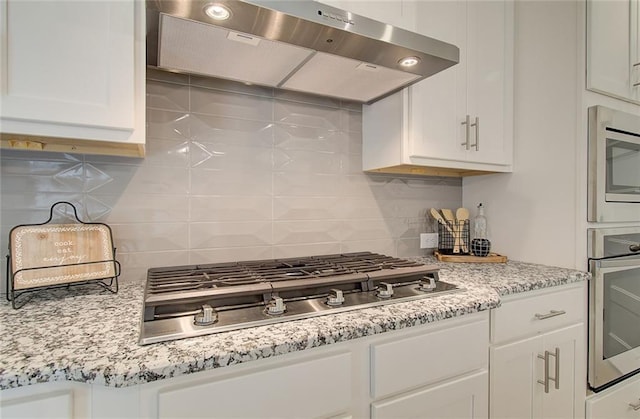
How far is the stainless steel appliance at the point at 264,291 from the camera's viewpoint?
83 cm

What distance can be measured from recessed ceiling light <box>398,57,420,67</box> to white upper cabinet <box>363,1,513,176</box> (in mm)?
216

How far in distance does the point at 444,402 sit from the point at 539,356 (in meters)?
0.54

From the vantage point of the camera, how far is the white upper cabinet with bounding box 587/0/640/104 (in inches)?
56.5

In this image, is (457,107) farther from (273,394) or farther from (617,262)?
(273,394)

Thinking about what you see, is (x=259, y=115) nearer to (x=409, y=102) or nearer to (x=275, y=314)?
(x=409, y=102)

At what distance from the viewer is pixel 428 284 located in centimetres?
118

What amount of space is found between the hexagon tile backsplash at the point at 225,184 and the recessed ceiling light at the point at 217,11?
501mm

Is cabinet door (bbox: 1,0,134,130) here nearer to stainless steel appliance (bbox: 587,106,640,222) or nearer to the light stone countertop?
the light stone countertop

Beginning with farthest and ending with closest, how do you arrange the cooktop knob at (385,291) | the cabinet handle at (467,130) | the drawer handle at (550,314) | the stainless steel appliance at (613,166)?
the cabinet handle at (467,130) < the stainless steel appliance at (613,166) < the drawer handle at (550,314) < the cooktop knob at (385,291)

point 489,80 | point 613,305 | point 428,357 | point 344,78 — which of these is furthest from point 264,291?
point 613,305

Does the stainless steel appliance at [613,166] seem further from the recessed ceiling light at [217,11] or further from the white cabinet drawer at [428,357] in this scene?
the recessed ceiling light at [217,11]

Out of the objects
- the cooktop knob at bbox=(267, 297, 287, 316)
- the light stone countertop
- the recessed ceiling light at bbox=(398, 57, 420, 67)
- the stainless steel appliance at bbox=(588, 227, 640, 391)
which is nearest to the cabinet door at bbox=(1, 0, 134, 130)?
the light stone countertop

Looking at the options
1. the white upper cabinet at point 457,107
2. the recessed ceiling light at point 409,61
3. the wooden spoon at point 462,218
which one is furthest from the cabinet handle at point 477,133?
the recessed ceiling light at point 409,61

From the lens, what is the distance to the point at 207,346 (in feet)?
2.35
